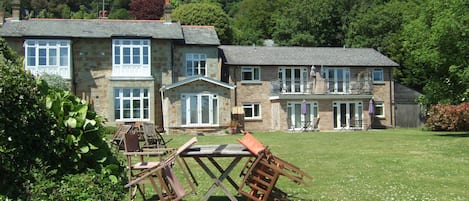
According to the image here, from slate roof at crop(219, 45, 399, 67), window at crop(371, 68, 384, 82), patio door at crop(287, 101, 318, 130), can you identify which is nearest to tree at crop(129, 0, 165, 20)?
slate roof at crop(219, 45, 399, 67)

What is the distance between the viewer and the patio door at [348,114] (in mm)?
38344

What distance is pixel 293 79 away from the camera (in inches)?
1496

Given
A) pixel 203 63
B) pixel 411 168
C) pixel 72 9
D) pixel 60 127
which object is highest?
pixel 72 9

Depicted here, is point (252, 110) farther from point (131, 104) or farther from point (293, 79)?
point (131, 104)

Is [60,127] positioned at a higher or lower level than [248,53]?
lower

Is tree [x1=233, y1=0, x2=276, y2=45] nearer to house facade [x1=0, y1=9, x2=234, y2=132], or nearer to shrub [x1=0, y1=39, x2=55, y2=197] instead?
house facade [x1=0, y1=9, x2=234, y2=132]

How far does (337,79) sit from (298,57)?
3.24 meters

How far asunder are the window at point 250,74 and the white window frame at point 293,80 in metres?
1.59

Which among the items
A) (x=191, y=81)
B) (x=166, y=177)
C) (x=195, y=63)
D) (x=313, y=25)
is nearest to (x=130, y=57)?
(x=191, y=81)

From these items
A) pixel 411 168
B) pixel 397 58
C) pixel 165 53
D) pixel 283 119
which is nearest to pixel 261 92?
pixel 283 119

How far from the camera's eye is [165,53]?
34281 millimetres

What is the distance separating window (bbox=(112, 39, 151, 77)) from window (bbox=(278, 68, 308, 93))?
32.1ft

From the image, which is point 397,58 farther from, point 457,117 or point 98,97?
point 98,97

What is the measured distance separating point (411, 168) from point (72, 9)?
89.7m
